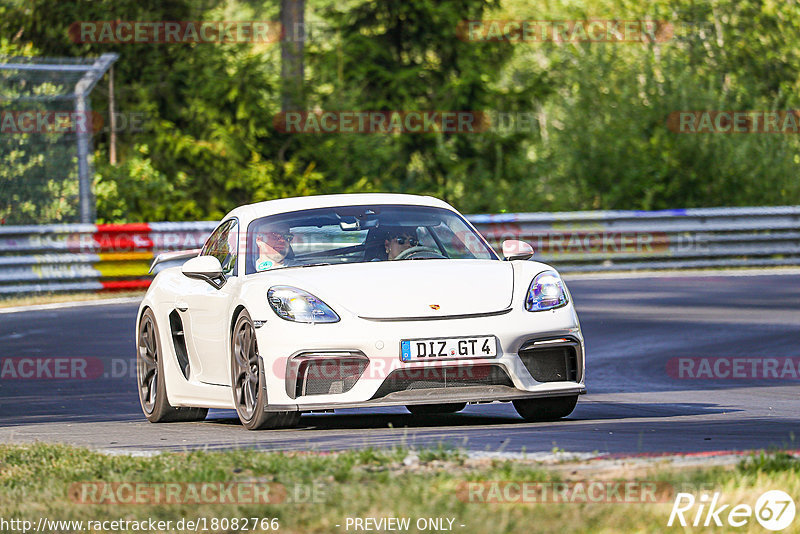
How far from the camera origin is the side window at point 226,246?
32.8 feet

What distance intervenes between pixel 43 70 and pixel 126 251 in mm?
2693

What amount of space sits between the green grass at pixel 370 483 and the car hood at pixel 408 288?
1.53 metres

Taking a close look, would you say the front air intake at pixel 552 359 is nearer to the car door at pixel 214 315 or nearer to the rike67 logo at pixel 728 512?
the car door at pixel 214 315

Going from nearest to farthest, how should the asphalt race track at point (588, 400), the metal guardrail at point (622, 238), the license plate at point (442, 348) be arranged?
the asphalt race track at point (588, 400), the license plate at point (442, 348), the metal guardrail at point (622, 238)

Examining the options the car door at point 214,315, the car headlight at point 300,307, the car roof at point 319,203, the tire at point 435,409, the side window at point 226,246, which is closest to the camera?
the car headlight at point 300,307

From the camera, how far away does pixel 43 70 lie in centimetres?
2081

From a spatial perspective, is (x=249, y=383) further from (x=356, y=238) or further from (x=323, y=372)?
(x=356, y=238)

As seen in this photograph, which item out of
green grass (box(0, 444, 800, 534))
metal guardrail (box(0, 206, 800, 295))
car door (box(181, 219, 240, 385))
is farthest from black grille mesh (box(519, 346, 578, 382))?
metal guardrail (box(0, 206, 800, 295))

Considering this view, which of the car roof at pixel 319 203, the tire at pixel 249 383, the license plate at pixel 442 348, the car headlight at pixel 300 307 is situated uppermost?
the car roof at pixel 319 203

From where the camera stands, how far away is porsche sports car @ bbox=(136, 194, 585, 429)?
28.5 ft

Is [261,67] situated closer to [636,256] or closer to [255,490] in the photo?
[636,256]

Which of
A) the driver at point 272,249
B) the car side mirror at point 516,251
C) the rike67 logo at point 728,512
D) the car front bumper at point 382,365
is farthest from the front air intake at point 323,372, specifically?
the rike67 logo at point 728,512

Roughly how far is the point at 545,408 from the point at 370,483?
3.45 metres

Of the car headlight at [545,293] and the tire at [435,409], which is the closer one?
the car headlight at [545,293]
